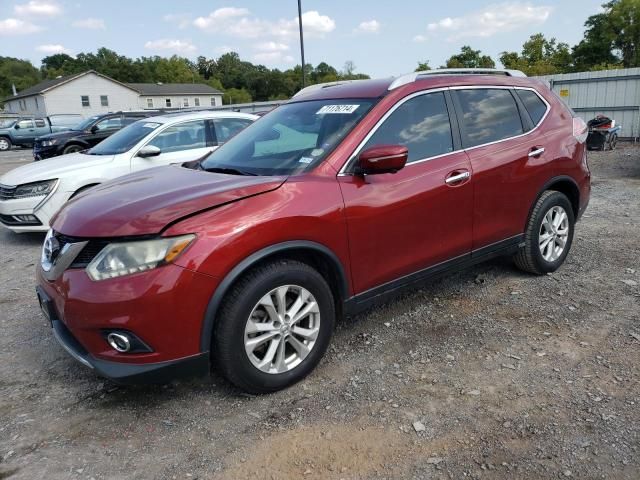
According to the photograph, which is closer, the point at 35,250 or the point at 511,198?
the point at 511,198

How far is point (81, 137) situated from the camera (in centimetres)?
Answer: 1576

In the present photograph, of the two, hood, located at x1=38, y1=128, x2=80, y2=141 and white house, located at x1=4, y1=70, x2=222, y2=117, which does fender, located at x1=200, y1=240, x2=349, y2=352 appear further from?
white house, located at x1=4, y1=70, x2=222, y2=117

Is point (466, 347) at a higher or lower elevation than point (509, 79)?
lower

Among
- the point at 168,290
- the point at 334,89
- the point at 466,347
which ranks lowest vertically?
the point at 466,347

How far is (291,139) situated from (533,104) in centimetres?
224

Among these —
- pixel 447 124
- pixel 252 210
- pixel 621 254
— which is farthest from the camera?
pixel 621 254

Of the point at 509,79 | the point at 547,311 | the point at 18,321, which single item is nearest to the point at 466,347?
the point at 547,311

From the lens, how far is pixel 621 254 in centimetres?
518

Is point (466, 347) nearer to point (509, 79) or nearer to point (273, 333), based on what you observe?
point (273, 333)

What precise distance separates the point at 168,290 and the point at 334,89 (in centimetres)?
216

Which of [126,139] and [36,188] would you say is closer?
[36,188]

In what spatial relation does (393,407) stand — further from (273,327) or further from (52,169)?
(52,169)

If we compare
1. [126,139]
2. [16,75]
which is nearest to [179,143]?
[126,139]

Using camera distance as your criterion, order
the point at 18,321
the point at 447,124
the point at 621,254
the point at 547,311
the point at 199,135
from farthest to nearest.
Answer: the point at 199,135 → the point at 621,254 → the point at 18,321 → the point at 547,311 → the point at 447,124
